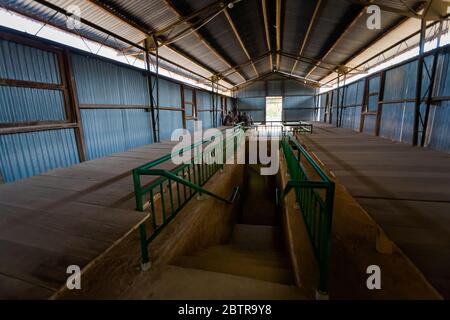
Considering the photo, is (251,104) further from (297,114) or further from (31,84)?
(31,84)

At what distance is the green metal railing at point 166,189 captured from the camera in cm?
212

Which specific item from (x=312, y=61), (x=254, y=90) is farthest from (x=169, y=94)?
(x=254, y=90)

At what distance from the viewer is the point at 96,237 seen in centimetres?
183

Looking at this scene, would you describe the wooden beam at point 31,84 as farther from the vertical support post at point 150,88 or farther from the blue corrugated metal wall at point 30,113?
the vertical support post at point 150,88

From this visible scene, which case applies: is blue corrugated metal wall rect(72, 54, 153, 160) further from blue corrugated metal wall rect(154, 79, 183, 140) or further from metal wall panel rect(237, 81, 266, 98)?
metal wall panel rect(237, 81, 266, 98)

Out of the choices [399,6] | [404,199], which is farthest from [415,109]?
[404,199]

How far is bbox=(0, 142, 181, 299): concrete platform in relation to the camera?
1488mm

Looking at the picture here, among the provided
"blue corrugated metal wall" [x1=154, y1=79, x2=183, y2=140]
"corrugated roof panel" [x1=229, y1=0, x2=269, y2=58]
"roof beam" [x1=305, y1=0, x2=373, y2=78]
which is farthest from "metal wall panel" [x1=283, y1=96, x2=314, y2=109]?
"blue corrugated metal wall" [x1=154, y1=79, x2=183, y2=140]

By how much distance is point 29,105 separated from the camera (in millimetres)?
4457

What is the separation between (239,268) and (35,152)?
513 cm

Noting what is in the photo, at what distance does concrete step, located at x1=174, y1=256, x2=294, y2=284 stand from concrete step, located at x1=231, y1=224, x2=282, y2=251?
113 inches

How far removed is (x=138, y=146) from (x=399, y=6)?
9.89 m

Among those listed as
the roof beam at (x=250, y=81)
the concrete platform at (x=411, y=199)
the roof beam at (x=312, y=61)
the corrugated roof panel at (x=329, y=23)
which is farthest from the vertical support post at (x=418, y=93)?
the roof beam at (x=250, y=81)
